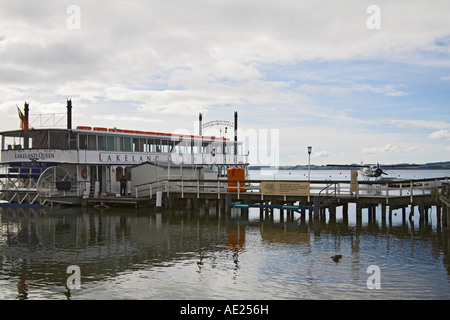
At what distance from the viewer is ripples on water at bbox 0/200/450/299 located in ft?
41.8

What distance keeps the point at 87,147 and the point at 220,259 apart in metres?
22.1

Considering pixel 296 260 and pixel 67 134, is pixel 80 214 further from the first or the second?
pixel 296 260

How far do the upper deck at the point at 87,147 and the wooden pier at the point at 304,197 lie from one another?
3.37 m

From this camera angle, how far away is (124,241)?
20.5 meters

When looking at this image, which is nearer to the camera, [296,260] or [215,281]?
[215,281]

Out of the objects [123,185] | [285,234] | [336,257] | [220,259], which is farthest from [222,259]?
[123,185]

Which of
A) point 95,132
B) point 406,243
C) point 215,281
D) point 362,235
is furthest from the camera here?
point 95,132

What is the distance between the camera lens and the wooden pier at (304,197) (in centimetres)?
2538

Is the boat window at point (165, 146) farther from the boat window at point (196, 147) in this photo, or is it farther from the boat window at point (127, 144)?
the boat window at point (127, 144)

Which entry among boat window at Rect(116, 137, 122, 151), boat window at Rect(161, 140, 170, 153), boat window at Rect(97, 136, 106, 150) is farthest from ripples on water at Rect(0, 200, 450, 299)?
boat window at Rect(161, 140, 170, 153)

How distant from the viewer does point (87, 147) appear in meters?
35.7

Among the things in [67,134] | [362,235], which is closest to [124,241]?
[362,235]
